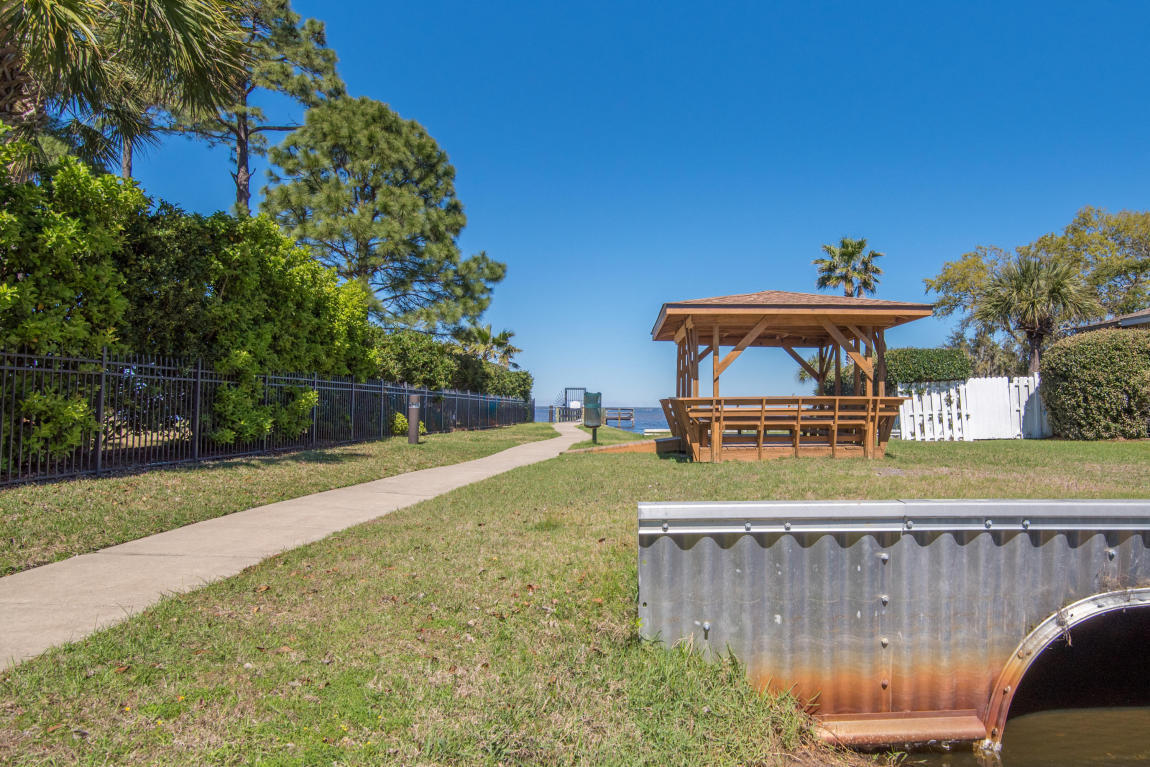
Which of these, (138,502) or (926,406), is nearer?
(138,502)

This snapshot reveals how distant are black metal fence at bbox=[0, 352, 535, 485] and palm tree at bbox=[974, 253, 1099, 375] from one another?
2219cm

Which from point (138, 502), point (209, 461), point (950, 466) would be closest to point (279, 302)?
point (209, 461)

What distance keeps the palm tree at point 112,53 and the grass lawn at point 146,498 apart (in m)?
5.23

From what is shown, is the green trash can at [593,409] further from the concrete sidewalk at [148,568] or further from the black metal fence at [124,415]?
the concrete sidewalk at [148,568]

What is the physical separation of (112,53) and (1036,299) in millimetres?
25760

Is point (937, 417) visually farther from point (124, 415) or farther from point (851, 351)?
point (124, 415)

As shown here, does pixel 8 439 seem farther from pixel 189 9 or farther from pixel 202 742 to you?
pixel 202 742

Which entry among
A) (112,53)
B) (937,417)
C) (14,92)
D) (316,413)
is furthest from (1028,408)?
(14,92)

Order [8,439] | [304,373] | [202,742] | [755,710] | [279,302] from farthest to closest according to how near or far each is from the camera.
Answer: [304,373], [279,302], [8,439], [755,710], [202,742]

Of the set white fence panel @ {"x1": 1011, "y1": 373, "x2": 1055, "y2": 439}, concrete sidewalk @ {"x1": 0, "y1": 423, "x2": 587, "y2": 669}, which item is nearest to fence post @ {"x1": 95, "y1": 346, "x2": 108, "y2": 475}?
concrete sidewalk @ {"x1": 0, "y1": 423, "x2": 587, "y2": 669}

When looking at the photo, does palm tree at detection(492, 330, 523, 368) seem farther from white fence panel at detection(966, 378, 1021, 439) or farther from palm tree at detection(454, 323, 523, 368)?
white fence panel at detection(966, 378, 1021, 439)

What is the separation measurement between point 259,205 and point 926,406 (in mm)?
23008

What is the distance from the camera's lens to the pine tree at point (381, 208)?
23.7m

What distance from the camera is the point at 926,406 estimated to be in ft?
61.8
